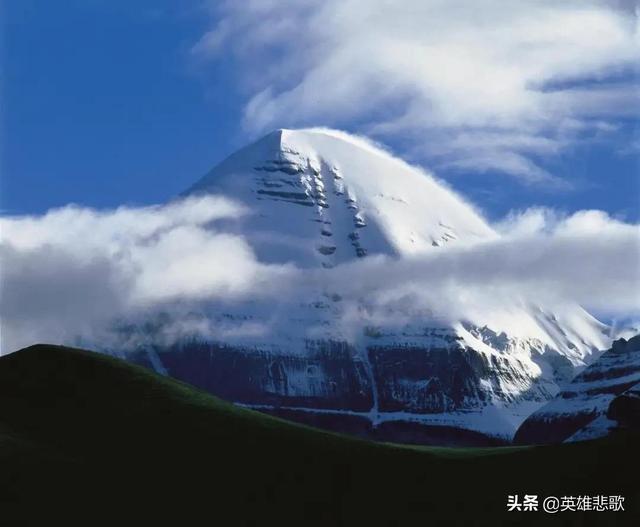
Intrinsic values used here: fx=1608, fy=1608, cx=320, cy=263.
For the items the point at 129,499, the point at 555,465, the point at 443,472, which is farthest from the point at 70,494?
the point at 555,465

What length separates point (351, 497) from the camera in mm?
189000

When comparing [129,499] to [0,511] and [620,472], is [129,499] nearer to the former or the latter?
[0,511]

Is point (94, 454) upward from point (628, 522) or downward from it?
upward

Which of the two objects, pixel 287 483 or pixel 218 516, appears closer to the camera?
pixel 218 516

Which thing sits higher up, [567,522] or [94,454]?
[94,454]

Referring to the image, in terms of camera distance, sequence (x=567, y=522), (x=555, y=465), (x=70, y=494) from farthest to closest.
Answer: (x=555, y=465) < (x=70, y=494) < (x=567, y=522)

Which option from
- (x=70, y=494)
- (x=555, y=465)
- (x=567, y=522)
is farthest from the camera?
(x=555, y=465)

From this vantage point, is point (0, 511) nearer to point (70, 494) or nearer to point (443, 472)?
point (70, 494)

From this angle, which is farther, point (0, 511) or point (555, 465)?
point (555, 465)

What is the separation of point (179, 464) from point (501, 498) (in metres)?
39.5

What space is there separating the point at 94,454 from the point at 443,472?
43.2 metres

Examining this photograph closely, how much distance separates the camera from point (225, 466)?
197125 millimetres

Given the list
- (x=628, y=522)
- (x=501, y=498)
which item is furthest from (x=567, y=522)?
(x=501, y=498)

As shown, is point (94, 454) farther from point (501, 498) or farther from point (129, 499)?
point (501, 498)
